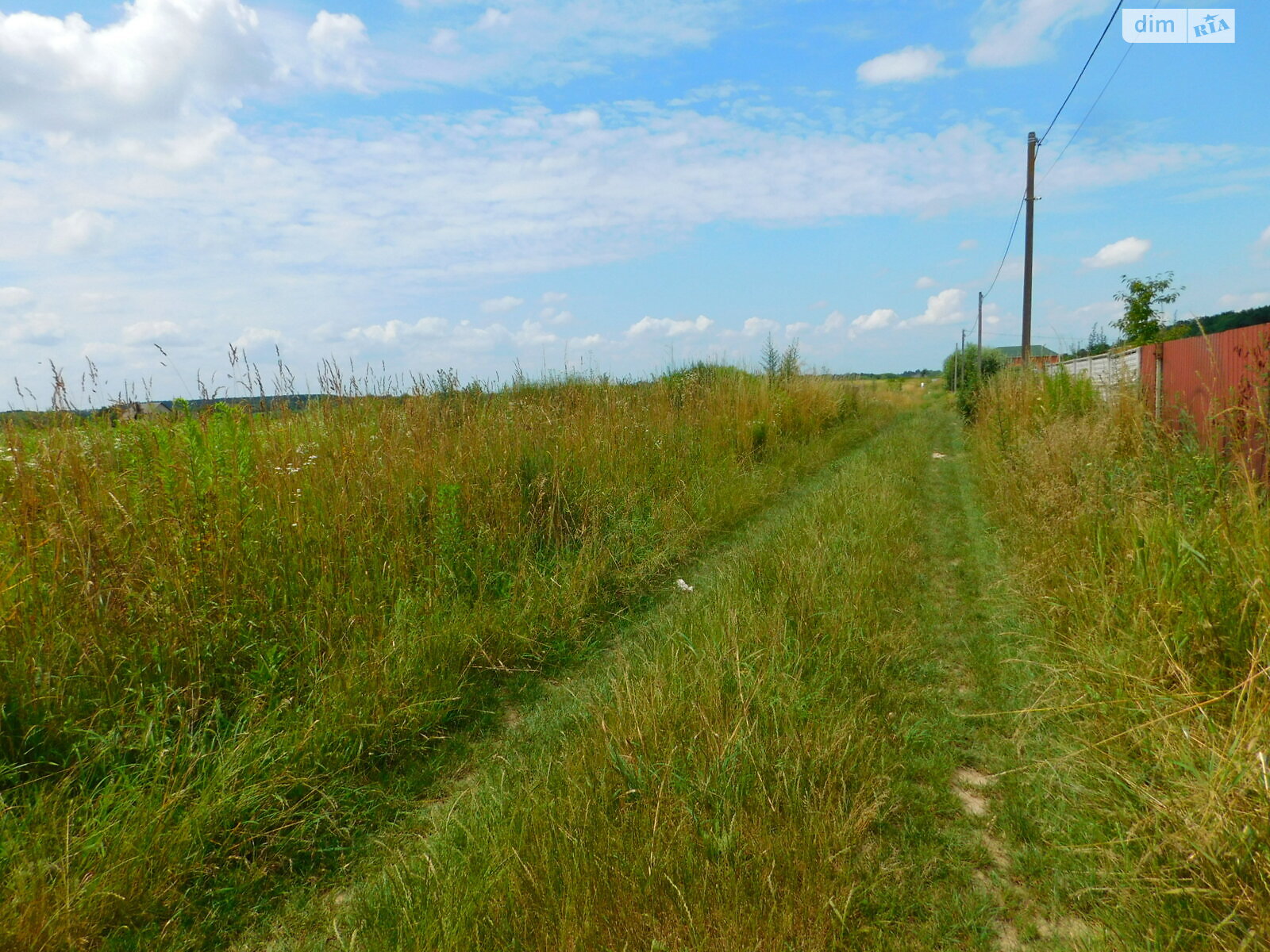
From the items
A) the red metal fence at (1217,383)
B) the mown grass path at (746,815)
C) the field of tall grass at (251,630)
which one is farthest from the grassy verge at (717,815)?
the red metal fence at (1217,383)

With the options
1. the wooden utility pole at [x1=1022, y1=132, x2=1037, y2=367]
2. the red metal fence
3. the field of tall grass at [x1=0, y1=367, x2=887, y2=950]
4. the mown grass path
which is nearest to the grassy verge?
the mown grass path

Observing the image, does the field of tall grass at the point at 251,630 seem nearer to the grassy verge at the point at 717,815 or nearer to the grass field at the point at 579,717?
the grass field at the point at 579,717

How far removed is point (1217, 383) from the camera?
17.7 feet

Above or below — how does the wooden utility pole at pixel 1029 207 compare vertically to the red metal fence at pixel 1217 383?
above

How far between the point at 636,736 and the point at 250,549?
2403mm

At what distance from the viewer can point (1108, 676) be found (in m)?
3.19

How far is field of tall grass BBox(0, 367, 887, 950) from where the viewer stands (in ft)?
7.73

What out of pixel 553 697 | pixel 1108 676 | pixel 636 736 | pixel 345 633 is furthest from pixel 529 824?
pixel 1108 676

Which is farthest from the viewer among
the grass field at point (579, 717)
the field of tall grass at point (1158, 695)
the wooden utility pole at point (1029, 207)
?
the wooden utility pole at point (1029, 207)

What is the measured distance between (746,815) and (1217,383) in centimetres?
545

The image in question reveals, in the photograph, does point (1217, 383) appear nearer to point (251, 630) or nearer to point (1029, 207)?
point (251, 630)

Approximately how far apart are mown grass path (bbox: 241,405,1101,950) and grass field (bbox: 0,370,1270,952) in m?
0.01

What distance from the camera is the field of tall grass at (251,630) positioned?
2357mm

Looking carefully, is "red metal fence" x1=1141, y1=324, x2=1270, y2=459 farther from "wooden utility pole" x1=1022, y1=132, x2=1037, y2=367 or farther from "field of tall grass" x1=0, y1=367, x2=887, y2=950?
"wooden utility pole" x1=1022, y1=132, x2=1037, y2=367
